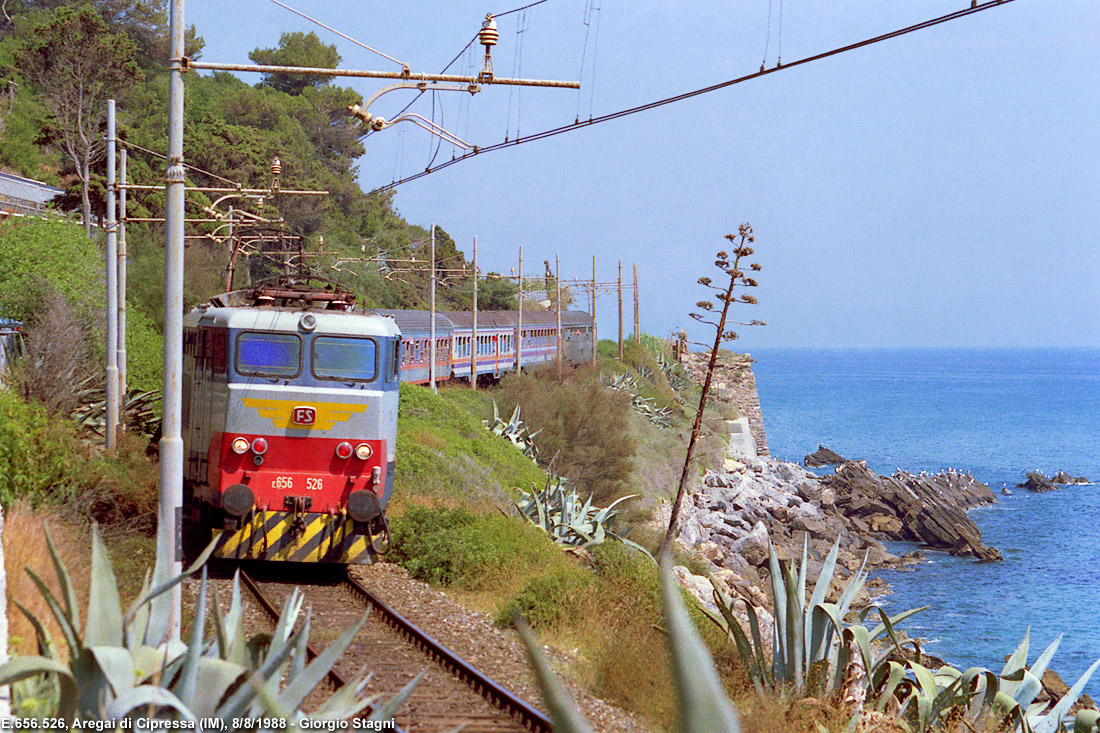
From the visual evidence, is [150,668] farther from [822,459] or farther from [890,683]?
[822,459]

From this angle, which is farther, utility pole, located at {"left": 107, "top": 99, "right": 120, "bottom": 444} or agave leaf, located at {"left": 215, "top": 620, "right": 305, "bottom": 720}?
utility pole, located at {"left": 107, "top": 99, "right": 120, "bottom": 444}

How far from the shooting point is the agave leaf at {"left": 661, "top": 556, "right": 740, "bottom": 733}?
6.51 ft

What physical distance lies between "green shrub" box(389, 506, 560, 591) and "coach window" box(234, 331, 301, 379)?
310 cm

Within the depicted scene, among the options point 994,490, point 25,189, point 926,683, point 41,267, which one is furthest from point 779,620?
point 994,490

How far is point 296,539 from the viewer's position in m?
12.5

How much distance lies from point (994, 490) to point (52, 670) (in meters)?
69.7

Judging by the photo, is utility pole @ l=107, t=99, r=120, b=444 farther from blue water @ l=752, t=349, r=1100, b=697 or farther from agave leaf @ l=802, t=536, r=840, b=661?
blue water @ l=752, t=349, r=1100, b=697

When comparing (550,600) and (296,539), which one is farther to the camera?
(296,539)

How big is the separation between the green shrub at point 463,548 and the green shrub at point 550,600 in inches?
53.5

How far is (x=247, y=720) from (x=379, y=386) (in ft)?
27.6

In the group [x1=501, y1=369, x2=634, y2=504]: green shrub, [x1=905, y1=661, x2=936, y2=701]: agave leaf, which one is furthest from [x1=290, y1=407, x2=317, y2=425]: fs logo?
[x1=501, y1=369, x2=634, y2=504]: green shrub

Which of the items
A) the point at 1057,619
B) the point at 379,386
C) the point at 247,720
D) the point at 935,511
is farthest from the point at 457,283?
the point at 247,720

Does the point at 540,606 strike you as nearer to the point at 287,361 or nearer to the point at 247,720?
the point at 287,361

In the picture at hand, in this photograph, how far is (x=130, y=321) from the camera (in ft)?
87.4
